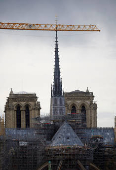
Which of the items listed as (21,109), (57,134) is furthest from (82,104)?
(57,134)

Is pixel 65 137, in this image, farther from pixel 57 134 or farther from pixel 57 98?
pixel 57 98

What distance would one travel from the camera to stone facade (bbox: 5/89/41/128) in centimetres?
16525

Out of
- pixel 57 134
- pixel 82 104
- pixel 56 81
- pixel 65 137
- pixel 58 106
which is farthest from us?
pixel 56 81

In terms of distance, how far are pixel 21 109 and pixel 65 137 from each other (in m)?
23.8

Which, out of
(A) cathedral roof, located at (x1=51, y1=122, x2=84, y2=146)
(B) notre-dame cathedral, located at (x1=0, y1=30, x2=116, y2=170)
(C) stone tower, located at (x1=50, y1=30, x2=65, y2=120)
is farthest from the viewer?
(C) stone tower, located at (x1=50, y1=30, x2=65, y2=120)

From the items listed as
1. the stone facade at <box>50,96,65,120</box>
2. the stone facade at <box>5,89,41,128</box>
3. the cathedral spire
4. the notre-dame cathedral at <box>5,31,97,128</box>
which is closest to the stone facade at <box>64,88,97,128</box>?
the notre-dame cathedral at <box>5,31,97,128</box>

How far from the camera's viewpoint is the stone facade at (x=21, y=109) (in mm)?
165250

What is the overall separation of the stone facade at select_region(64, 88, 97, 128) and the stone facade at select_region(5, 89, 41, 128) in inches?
309

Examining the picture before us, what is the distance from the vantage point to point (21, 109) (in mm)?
165750

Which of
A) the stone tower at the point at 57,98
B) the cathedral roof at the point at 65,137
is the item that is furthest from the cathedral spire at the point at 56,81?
the cathedral roof at the point at 65,137

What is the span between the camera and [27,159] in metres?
143

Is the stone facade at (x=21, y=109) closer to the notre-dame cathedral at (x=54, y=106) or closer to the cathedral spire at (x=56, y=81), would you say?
the notre-dame cathedral at (x=54, y=106)

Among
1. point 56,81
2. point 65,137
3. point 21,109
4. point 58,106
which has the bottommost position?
point 65,137

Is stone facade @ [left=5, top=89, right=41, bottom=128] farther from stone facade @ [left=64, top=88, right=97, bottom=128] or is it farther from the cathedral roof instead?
the cathedral roof
